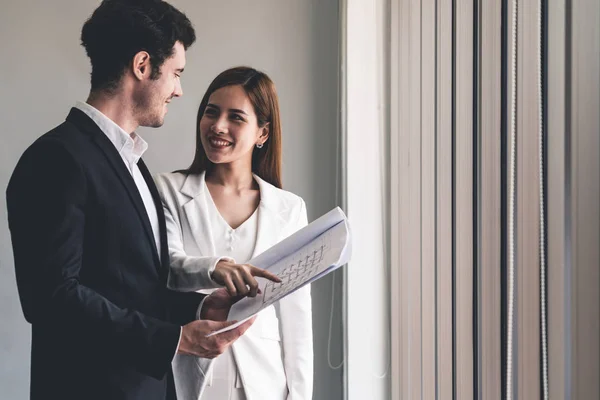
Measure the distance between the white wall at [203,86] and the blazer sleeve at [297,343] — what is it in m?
0.68

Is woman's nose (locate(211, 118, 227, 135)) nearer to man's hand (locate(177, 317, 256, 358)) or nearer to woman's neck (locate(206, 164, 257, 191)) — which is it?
woman's neck (locate(206, 164, 257, 191))

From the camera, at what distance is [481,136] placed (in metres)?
1.26

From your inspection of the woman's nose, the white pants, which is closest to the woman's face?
the woman's nose

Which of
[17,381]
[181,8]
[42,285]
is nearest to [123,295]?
[42,285]

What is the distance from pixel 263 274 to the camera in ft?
3.99

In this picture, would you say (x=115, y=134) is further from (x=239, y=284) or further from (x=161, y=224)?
(x=239, y=284)

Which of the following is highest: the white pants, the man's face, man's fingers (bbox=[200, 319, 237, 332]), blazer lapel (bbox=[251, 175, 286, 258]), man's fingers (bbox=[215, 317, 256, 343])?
the man's face

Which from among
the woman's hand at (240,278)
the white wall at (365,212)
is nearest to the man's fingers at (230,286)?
the woman's hand at (240,278)

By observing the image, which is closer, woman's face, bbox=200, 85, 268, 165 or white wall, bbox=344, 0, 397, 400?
woman's face, bbox=200, 85, 268, 165

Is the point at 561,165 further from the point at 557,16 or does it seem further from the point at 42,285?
the point at 42,285

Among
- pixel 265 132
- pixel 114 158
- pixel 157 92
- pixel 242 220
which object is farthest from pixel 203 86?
pixel 114 158

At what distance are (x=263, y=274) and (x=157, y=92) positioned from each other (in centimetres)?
42

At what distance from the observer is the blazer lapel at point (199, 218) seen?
1521mm

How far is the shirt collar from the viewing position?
4.07ft
